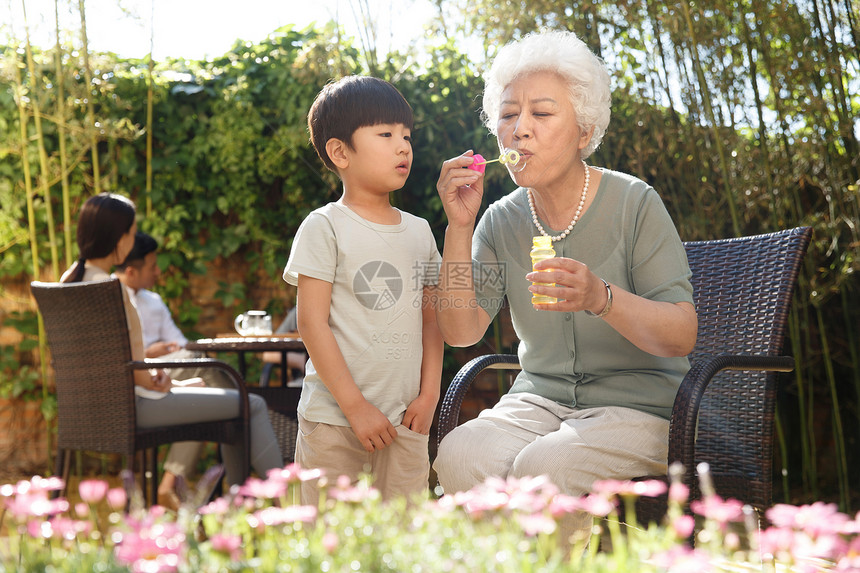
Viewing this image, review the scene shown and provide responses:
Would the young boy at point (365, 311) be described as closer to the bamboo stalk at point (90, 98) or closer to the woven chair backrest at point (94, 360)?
the woven chair backrest at point (94, 360)

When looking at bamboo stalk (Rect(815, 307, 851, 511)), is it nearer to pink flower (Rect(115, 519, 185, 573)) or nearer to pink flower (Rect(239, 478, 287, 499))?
pink flower (Rect(239, 478, 287, 499))

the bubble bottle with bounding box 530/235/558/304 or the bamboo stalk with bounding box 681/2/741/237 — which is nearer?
the bubble bottle with bounding box 530/235/558/304

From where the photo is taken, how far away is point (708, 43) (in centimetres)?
330

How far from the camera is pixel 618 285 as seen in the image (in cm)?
179

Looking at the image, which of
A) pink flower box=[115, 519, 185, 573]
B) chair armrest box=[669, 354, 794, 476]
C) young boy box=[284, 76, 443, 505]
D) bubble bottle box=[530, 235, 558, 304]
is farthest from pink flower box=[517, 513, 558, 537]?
young boy box=[284, 76, 443, 505]

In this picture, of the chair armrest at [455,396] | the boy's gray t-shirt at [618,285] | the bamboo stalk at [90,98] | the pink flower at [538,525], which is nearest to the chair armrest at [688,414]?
the boy's gray t-shirt at [618,285]

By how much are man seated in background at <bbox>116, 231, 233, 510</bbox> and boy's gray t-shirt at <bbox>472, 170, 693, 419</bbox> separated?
2.24m

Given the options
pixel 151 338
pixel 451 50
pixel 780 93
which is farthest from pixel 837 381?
pixel 151 338

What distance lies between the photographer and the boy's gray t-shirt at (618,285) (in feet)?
5.66

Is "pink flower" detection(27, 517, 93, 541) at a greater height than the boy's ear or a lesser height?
lesser

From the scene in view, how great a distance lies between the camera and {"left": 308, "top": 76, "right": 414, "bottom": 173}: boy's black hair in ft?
6.11

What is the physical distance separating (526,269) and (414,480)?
1.88ft

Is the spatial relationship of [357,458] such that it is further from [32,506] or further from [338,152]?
[32,506]

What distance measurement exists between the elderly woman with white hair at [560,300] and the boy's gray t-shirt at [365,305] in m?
0.11
